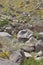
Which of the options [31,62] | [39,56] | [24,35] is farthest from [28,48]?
[24,35]

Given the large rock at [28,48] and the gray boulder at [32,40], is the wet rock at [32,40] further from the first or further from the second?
the large rock at [28,48]

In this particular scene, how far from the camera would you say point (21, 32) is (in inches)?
532

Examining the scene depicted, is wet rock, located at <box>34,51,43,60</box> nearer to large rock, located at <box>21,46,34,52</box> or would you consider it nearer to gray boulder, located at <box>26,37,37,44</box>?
large rock, located at <box>21,46,34,52</box>

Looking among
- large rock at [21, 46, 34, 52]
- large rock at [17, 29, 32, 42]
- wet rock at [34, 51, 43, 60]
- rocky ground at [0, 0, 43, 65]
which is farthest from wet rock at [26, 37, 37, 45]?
wet rock at [34, 51, 43, 60]

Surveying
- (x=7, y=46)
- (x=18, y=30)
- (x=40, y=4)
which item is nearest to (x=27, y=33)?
(x=18, y=30)

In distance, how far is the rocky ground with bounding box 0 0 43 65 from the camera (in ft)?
32.0

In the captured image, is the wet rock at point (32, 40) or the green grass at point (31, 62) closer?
the green grass at point (31, 62)

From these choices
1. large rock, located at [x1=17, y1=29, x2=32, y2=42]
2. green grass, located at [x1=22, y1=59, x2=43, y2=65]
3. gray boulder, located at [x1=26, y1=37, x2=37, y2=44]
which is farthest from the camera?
large rock, located at [x1=17, y1=29, x2=32, y2=42]

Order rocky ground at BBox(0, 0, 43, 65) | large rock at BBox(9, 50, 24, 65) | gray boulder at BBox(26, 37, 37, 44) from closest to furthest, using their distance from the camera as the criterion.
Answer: large rock at BBox(9, 50, 24, 65), rocky ground at BBox(0, 0, 43, 65), gray boulder at BBox(26, 37, 37, 44)

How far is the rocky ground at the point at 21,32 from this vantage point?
974 centimetres

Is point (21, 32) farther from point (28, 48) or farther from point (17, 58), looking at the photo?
point (17, 58)

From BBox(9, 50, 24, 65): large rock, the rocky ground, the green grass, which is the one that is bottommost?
the rocky ground

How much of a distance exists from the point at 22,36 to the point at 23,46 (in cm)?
173

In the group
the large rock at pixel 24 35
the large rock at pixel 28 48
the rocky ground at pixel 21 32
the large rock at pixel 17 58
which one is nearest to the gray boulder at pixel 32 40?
the rocky ground at pixel 21 32
